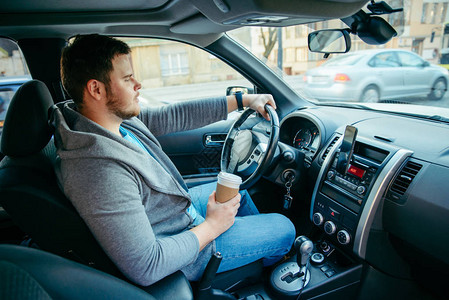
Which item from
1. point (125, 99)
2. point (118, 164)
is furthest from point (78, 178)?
point (125, 99)

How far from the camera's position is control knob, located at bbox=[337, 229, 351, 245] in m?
1.57

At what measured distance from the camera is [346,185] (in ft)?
5.27

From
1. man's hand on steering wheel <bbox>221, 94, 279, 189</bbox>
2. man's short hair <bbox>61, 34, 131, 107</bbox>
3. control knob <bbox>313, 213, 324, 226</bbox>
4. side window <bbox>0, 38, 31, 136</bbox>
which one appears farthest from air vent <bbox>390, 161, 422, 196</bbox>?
side window <bbox>0, 38, 31, 136</bbox>

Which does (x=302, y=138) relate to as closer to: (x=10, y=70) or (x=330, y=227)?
(x=330, y=227)

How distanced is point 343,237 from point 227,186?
0.72m

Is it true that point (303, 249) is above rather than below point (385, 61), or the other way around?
below

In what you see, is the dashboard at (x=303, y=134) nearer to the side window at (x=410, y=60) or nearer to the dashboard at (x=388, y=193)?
the dashboard at (x=388, y=193)

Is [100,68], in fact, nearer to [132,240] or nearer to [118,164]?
[118,164]

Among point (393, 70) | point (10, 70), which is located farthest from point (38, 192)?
point (393, 70)

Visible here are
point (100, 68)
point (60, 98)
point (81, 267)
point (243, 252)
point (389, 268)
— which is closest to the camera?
point (81, 267)

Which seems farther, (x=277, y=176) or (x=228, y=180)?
(x=277, y=176)

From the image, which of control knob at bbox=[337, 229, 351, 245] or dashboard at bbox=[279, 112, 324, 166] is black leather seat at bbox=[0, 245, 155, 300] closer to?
control knob at bbox=[337, 229, 351, 245]

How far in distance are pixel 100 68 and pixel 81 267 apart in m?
0.73

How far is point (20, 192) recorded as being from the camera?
1.02 metres
